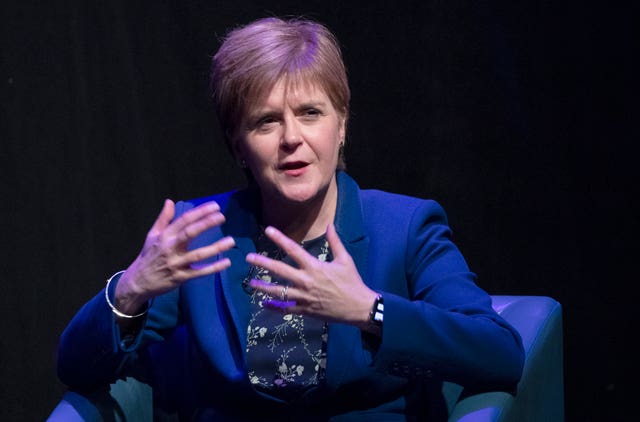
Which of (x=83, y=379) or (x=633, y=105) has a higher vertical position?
(x=633, y=105)

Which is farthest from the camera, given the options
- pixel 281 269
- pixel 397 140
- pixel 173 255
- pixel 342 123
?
pixel 397 140

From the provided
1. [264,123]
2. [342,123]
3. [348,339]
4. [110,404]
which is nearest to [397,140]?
[342,123]

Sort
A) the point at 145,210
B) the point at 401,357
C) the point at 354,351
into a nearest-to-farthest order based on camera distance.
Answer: the point at 401,357 < the point at 354,351 < the point at 145,210

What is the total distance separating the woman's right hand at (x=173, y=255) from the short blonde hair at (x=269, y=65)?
0.26 meters

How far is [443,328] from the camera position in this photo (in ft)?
5.11

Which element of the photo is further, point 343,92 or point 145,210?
point 145,210

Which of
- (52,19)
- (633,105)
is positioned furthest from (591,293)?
(52,19)

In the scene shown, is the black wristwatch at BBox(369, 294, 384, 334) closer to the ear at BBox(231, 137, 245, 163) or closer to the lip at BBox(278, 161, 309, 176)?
the lip at BBox(278, 161, 309, 176)

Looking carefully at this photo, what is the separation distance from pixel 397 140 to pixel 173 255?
1169mm

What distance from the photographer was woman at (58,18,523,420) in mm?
1597

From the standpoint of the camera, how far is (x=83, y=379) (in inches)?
68.1

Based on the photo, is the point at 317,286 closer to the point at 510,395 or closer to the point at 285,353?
the point at 285,353

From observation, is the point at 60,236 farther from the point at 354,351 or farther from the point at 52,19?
the point at 354,351

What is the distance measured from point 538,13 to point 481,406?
A: 1192mm
